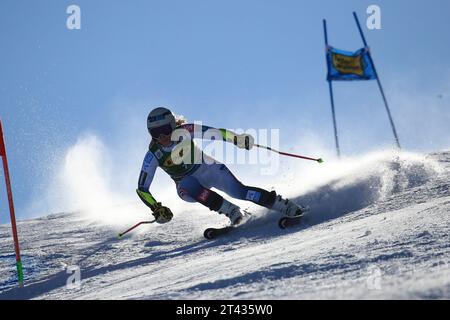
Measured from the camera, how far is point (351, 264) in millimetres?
2963

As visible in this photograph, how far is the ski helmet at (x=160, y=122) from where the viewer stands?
6.01 metres

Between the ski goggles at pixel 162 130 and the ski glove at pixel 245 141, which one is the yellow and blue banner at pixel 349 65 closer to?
the ski glove at pixel 245 141

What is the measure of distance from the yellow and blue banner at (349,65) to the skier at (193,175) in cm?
763

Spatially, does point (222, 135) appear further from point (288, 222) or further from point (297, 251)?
point (297, 251)

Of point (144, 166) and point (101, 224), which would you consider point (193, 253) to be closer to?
point (144, 166)

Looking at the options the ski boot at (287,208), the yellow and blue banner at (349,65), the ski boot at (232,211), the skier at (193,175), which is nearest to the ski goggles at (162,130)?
the skier at (193,175)

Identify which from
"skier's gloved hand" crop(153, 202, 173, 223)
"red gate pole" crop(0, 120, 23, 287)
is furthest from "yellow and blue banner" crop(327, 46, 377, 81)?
"red gate pole" crop(0, 120, 23, 287)

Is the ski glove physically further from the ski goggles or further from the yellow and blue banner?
the yellow and blue banner

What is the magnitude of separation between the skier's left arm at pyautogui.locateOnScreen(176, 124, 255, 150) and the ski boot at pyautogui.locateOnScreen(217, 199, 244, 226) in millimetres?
660

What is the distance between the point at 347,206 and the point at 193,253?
6.54 feet

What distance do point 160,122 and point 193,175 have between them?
69 cm

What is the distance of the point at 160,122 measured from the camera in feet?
19.7

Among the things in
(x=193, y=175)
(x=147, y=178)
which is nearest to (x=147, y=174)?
(x=147, y=178)
